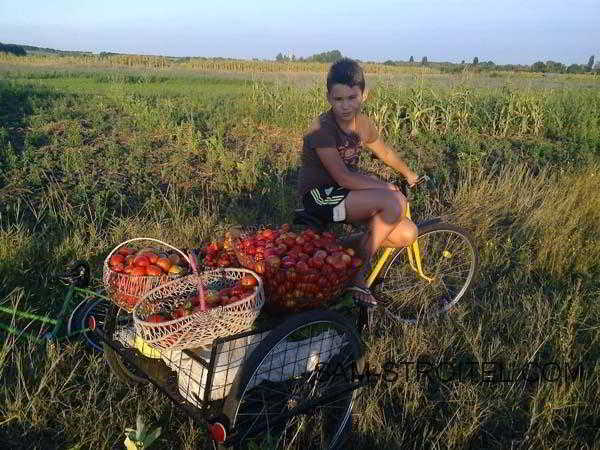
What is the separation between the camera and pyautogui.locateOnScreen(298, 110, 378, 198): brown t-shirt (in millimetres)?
3136

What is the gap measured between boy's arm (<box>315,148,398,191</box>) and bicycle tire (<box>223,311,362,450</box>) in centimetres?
97

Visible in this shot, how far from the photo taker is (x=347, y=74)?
3033mm

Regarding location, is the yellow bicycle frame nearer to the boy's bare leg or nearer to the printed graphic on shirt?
the boy's bare leg

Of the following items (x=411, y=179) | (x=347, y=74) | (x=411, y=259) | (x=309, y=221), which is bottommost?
(x=411, y=259)

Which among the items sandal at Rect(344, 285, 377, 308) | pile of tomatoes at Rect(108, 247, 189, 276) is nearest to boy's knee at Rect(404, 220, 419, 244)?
sandal at Rect(344, 285, 377, 308)

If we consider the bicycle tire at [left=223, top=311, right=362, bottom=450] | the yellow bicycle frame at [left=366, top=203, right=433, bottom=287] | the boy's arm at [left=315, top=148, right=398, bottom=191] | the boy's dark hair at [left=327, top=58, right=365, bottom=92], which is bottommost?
the bicycle tire at [left=223, top=311, right=362, bottom=450]

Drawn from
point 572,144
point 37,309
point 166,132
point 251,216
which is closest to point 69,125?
point 166,132

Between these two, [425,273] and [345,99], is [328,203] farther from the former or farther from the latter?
[425,273]

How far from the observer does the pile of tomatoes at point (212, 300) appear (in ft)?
7.27

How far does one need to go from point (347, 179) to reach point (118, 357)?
1658 mm

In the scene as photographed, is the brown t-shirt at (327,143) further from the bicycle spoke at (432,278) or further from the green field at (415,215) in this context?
the green field at (415,215)

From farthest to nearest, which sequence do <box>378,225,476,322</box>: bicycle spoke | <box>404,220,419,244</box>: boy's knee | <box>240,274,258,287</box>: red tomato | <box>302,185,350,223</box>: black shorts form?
<box>378,225,476,322</box>: bicycle spoke → <box>404,220,419,244</box>: boy's knee → <box>302,185,350,223</box>: black shorts → <box>240,274,258,287</box>: red tomato

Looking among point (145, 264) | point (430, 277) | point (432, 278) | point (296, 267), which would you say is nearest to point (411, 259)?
point (432, 278)

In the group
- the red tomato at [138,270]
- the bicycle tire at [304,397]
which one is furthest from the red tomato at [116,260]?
the bicycle tire at [304,397]
